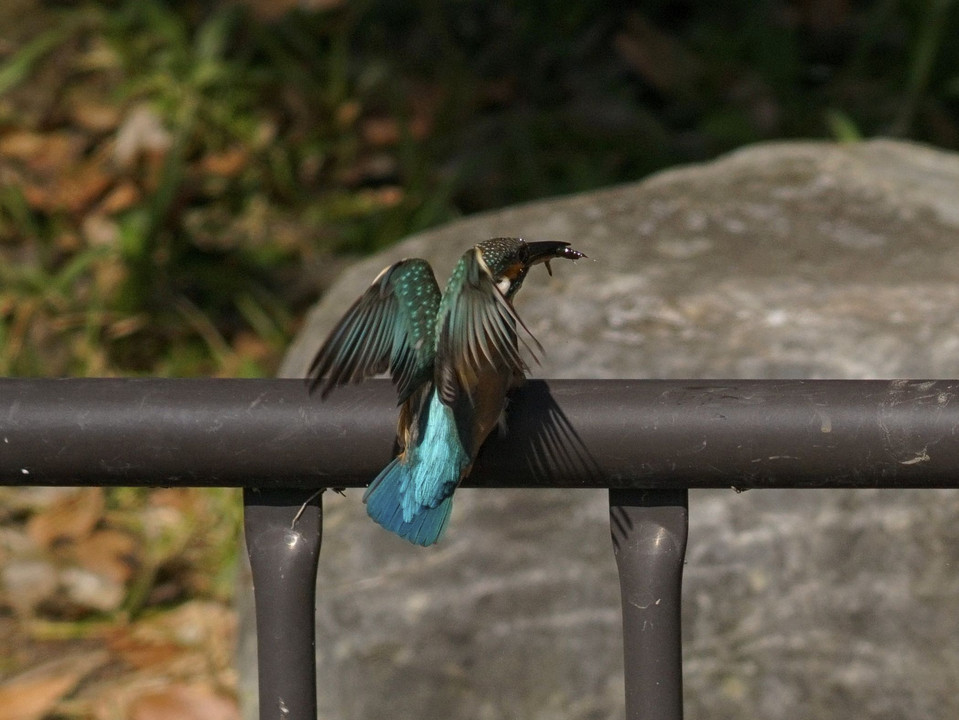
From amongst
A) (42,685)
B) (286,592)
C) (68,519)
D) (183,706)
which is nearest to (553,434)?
(286,592)

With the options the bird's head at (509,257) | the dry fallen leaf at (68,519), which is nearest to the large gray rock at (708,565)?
the bird's head at (509,257)

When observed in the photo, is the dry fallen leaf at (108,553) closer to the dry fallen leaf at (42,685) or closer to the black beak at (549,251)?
the dry fallen leaf at (42,685)

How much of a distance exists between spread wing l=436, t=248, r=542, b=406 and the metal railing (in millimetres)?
44

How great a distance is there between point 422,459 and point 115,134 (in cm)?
388

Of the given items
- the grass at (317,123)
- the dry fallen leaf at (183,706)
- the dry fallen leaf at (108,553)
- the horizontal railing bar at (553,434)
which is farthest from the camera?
the grass at (317,123)

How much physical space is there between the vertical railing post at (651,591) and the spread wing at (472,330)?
0.15m

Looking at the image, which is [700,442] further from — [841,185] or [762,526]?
[841,185]

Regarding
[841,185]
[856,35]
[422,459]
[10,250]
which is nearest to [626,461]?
[422,459]

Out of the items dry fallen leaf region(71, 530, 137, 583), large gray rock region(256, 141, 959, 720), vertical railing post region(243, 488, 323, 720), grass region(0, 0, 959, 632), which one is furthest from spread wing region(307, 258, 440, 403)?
grass region(0, 0, 959, 632)

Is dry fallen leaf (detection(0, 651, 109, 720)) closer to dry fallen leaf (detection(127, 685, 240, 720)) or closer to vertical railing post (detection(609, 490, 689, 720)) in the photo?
dry fallen leaf (detection(127, 685, 240, 720))

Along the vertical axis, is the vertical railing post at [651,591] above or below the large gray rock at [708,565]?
below

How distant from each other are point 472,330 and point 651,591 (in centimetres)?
25

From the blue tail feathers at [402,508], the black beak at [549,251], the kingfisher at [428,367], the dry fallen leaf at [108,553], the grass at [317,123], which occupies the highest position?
the grass at [317,123]

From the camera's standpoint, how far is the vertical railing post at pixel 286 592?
108cm
